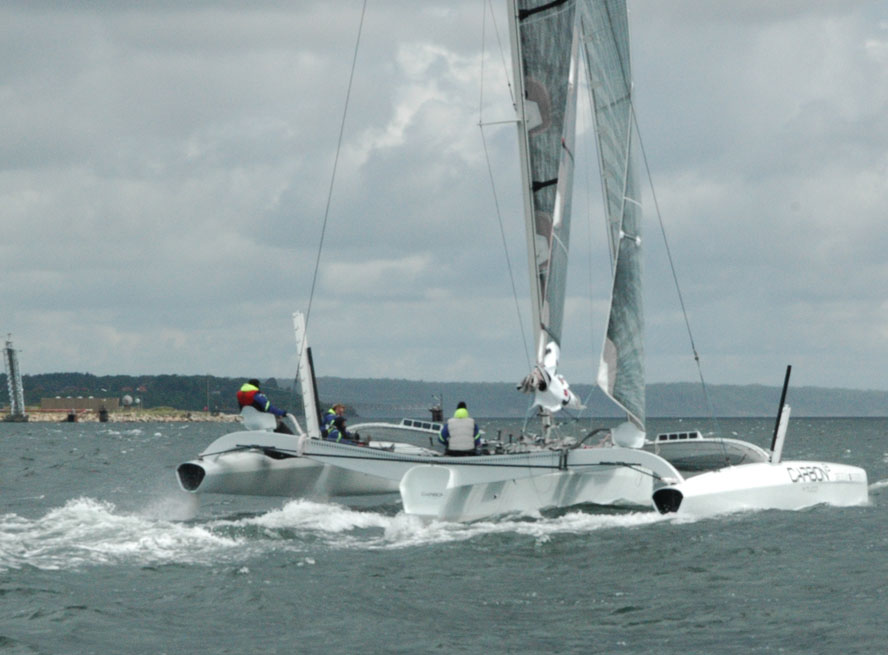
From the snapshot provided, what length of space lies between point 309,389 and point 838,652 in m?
10.4

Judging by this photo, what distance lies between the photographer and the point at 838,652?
A: 30.9 feet

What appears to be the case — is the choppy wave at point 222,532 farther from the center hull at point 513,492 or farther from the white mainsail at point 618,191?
the white mainsail at point 618,191

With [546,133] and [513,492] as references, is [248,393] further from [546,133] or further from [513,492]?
[546,133]

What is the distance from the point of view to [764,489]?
16594 mm

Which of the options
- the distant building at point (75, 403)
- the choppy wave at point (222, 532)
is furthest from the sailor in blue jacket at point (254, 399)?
the distant building at point (75, 403)

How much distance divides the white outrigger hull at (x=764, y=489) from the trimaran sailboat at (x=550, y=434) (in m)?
0.02

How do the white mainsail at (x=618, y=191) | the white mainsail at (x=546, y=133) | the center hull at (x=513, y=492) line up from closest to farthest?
the center hull at (x=513, y=492) → the white mainsail at (x=618, y=191) → the white mainsail at (x=546, y=133)

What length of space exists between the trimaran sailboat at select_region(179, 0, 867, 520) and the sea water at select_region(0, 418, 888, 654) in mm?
340

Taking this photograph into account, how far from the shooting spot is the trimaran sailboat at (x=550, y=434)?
50.6 feet

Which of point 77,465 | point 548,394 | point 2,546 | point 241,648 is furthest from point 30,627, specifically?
point 77,465

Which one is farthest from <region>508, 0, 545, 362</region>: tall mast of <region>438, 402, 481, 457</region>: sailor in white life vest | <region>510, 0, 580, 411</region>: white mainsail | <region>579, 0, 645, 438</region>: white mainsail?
<region>438, 402, 481, 457</region>: sailor in white life vest

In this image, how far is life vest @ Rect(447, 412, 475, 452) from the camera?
53.3 feet

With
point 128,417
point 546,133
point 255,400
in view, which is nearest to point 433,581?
point 255,400

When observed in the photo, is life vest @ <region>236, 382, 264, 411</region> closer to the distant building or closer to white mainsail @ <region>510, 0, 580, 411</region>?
white mainsail @ <region>510, 0, 580, 411</region>
